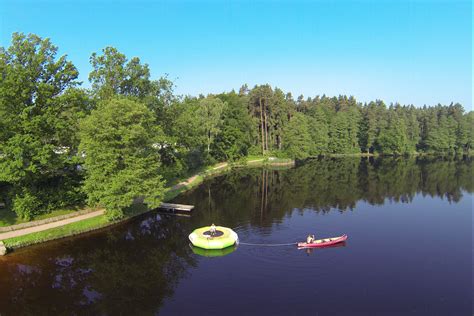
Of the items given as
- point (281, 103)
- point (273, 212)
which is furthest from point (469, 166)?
point (273, 212)

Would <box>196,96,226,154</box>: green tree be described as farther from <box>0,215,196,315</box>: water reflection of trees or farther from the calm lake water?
<box>0,215,196,315</box>: water reflection of trees

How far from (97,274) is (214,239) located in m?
10.3

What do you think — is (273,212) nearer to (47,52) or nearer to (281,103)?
(47,52)

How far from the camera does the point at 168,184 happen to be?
58.3 metres

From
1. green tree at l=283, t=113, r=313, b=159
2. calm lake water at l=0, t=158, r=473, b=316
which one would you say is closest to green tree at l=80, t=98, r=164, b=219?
calm lake water at l=0, t=158, r=473, b=316

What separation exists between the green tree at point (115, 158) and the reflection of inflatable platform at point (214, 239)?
8011 mm

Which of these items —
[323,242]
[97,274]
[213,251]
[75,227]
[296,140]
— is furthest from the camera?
[296,140]

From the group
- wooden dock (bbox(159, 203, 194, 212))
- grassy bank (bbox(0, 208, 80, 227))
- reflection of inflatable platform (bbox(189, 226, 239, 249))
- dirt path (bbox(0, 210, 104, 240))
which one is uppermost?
grassy bank (bbox(0, 208, 80, 227))

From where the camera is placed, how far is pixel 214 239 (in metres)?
32.1

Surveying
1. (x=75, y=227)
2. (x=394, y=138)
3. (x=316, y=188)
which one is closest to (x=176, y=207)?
(x=75, y=227)

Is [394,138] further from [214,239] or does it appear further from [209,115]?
[214,239]

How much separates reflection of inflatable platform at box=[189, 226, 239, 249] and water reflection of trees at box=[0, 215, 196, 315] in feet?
4.27

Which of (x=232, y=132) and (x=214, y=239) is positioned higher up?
(x=232, y=132)

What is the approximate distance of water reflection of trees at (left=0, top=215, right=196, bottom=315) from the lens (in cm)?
2319
